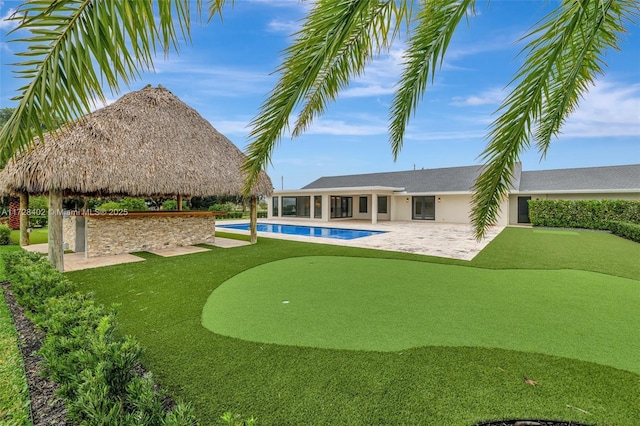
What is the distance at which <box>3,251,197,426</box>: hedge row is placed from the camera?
200 cm

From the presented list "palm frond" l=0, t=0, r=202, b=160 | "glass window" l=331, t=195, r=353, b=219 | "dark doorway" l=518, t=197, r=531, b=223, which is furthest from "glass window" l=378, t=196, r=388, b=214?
"palm frond" l=0, t=0, r=202, b=160

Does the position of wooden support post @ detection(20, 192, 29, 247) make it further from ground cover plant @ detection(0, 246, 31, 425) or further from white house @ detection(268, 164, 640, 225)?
white house @ detection(268, 164, 640, 225)

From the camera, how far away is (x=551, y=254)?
412 inches

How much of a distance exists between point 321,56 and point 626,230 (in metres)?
19.2

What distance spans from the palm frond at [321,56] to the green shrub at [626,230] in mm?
16846

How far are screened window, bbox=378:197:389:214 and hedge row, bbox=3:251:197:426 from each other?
2594cm

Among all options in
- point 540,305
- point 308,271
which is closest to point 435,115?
point 540,305

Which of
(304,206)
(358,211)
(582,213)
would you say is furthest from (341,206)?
(582,213)

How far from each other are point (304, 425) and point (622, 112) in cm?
713

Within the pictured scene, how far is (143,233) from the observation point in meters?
11.1

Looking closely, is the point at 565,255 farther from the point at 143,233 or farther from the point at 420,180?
the point at 420,180

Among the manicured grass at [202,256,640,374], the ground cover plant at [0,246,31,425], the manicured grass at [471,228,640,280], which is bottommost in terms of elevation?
the ground cover plant at [0,246,31,425]

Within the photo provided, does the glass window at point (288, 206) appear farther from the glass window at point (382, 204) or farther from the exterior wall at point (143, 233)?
the exterior wall at point (143, 233)

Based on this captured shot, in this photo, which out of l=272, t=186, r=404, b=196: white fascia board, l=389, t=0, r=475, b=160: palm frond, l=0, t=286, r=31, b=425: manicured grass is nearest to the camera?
l=0, t=286, r=31, b=425: manicured grass
